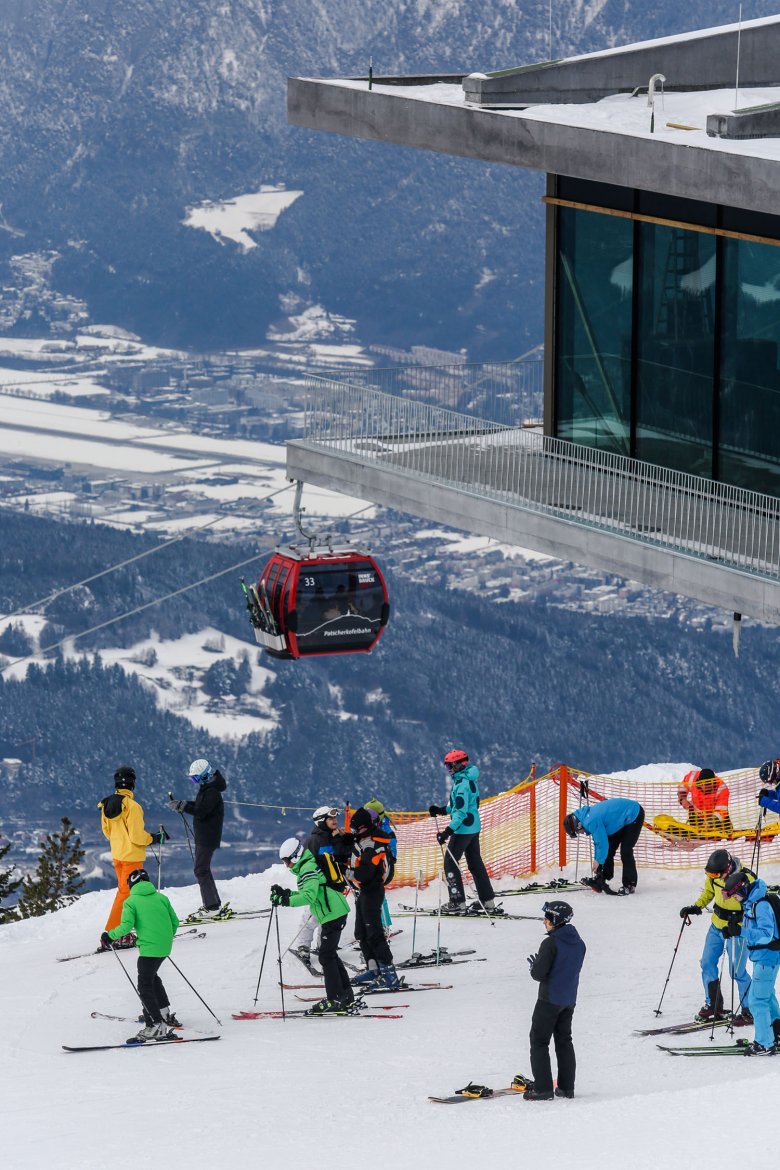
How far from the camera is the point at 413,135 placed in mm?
23547

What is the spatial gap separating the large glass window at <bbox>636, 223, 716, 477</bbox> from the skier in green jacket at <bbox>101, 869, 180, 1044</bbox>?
965 centimetres

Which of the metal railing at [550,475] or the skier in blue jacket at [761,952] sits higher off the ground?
the metal railing at [550,475]

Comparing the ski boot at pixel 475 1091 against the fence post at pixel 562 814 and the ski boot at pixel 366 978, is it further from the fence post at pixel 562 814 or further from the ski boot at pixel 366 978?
the fence post at pixel 562 814

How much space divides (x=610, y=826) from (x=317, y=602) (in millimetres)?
6205

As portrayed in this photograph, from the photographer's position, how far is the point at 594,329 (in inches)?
915

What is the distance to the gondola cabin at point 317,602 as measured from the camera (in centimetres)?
2380

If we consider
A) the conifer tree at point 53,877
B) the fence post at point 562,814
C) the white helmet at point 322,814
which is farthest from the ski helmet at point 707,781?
the conifer tree at point 53,877

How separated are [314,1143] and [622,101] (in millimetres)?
16483

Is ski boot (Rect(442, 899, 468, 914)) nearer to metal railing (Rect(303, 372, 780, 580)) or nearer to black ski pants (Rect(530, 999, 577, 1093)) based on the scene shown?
metal railing (Rect(303, 372, 780, 580))

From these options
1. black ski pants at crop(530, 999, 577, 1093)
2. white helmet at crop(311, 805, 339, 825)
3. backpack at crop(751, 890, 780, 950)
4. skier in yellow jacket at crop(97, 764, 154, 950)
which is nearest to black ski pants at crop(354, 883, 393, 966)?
white helmet at crop(311, 805, 339, 825)

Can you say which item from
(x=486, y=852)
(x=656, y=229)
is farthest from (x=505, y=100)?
(x=486, y=852)

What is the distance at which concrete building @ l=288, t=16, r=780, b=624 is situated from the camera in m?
20.2

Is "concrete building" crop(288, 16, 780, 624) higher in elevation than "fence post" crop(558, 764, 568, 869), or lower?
higher

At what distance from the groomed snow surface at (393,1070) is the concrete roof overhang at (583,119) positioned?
6.85 m
